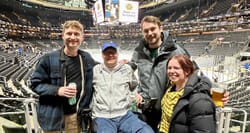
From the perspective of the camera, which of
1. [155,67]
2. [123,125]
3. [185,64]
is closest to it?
[185,64]

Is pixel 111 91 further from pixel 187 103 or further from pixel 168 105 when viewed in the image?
pixel 187 103

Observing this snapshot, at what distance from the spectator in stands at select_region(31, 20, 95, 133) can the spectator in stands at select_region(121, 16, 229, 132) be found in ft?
1.62

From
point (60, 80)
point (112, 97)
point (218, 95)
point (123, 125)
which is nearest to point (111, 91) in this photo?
point (112, 97)

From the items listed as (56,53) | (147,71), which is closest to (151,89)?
(147,71)

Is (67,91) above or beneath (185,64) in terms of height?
beneath

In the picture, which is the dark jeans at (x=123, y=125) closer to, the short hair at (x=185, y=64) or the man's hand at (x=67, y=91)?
the man's hand at (x=67, y=91)

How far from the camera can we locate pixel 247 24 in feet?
70.6

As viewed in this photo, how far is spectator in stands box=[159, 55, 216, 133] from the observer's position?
1430 mm

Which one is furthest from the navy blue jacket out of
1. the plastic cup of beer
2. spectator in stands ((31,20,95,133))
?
the plastic cup of beer

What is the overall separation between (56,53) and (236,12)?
25.4 metres

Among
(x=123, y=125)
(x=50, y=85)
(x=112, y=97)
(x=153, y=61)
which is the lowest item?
(x=123, y=125)

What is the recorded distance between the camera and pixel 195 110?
1446 millimetres

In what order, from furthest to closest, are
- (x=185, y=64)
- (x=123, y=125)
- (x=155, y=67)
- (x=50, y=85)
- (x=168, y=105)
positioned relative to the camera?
(x=155, y=67) → (x=123, y=125) → (x=50, y=85) → (x=168, y=105) → (x=185, y=64)

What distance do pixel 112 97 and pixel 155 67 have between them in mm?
412
